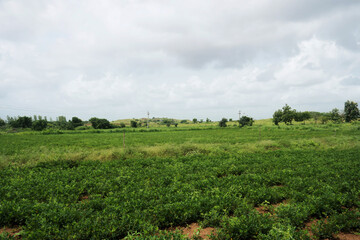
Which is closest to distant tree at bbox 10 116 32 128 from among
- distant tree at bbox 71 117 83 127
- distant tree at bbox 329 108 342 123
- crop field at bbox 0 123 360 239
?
distant tree at bbox 71 117 83 127

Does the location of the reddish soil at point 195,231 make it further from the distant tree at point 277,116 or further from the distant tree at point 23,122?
the distant tree at point 23,122

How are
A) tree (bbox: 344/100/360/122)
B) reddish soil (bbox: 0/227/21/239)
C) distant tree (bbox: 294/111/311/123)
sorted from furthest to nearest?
distant tree (bbox: 294/111/311/123)
tree (bbox: 344/100/360/122)
reddish soil (bbox: 0/227/21/239)

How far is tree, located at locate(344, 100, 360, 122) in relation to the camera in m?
98.8

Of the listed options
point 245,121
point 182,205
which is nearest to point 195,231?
point 182,205

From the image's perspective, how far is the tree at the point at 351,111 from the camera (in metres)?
98.8

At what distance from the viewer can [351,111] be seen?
9962cm

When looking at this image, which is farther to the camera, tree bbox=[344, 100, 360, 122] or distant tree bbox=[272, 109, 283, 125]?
distant tree bbox=[272, 109, 283, 125]

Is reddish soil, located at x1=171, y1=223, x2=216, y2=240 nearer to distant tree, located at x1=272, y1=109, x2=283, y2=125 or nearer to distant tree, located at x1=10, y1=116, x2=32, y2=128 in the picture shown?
distant tree, located at x1=272, y1=109, x2=283, y2=125

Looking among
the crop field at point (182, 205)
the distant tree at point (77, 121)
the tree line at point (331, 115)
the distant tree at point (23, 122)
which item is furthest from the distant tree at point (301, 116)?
the distant tree at point (23, 122)

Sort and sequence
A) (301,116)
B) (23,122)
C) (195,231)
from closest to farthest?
1. (195,231)
2. (301,116)
3. (23,122)

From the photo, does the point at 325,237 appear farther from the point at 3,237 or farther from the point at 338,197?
the point at 3,237

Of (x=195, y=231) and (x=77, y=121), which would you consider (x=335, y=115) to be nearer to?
(x=195, y=231)

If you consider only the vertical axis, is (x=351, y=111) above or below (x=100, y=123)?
above

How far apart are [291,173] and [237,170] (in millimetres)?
3041
